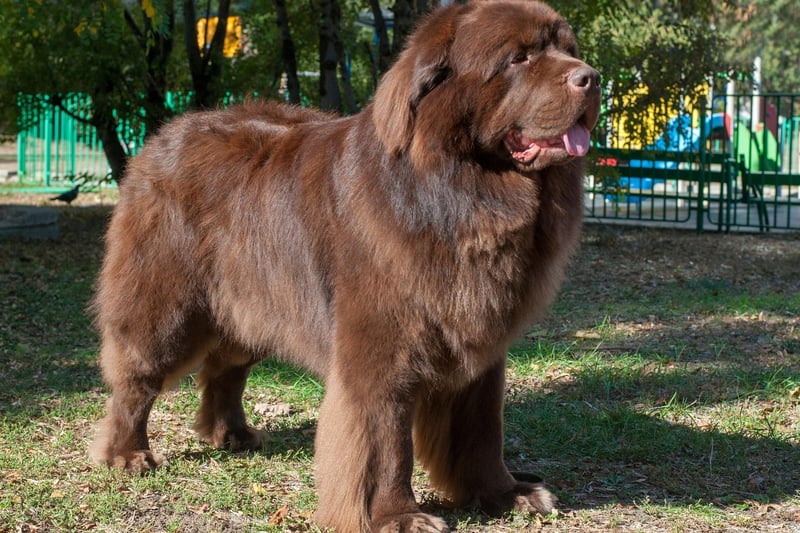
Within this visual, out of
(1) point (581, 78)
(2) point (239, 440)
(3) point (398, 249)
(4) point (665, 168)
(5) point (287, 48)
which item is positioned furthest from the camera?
(4) point (665, 168)

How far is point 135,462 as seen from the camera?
168 inches

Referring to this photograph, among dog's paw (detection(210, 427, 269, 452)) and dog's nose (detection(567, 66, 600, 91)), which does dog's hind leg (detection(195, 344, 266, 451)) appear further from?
dog's nose (detection(567, 66, 600, 91))

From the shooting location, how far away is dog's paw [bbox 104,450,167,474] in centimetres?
426

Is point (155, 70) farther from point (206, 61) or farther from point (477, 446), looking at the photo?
point (477, 446)

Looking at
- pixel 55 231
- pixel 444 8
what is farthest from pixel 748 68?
pixel 444 8

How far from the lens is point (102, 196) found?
1505cm

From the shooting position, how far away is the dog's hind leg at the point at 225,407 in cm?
465

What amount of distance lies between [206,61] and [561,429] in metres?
7.10

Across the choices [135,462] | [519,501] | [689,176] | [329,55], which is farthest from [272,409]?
[689,176]

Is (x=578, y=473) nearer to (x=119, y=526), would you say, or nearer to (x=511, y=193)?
(x=511, y=193)

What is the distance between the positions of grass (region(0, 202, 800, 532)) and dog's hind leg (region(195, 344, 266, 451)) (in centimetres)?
10

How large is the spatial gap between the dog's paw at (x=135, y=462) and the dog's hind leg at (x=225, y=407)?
15.3 inches

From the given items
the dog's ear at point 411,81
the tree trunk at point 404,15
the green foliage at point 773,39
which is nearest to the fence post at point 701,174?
the tree trunk at point 404,15

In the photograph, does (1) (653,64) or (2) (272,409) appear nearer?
(2) (272,409)
